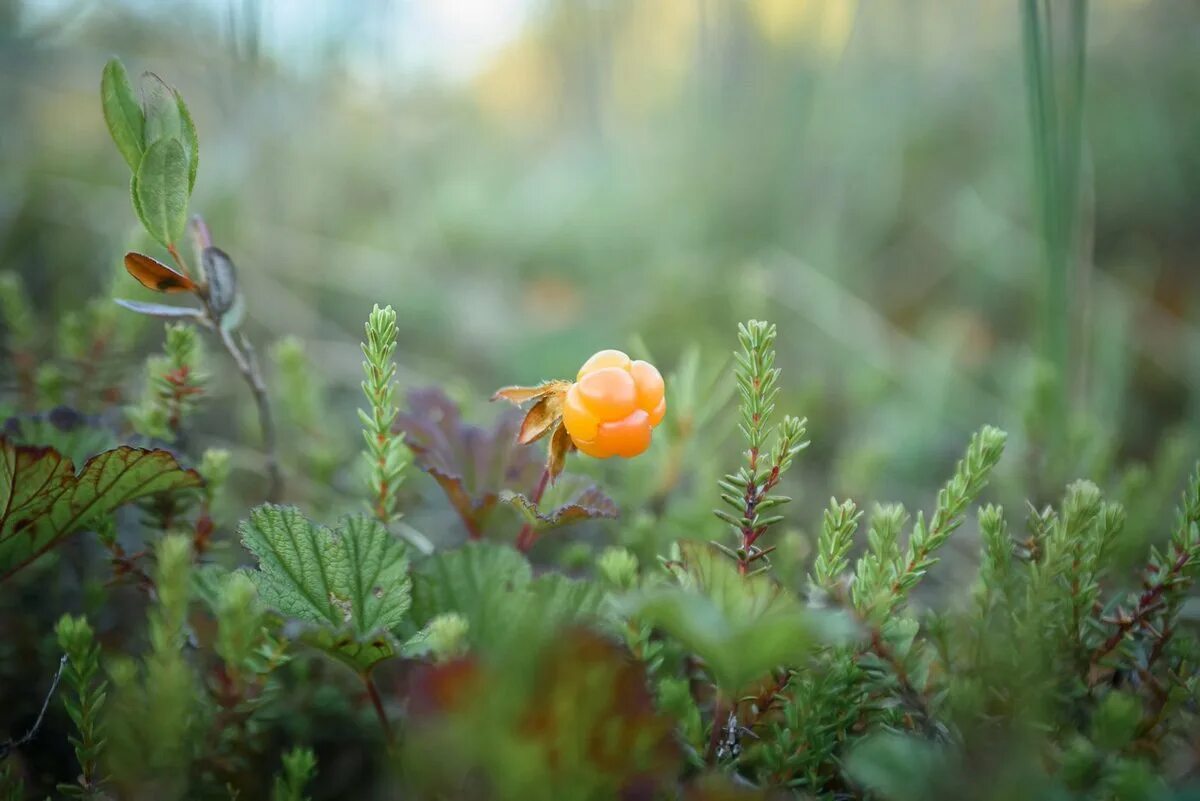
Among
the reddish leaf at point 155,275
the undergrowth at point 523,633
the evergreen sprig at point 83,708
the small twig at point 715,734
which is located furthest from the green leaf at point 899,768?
the reddish leaf at point 155,275

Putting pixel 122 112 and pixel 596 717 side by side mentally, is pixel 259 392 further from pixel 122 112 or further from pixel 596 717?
pixel 596 717

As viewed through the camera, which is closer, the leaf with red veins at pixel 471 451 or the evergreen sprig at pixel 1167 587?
the evergreen sprig at pixel 1167 587

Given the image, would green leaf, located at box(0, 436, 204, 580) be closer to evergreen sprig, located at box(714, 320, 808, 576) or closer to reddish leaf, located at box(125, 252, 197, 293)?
reddish leaf, located at box(125, 252, 197, 293)

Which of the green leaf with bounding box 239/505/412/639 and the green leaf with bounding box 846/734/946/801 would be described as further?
the green leaf with bounding box 239/505/412/639

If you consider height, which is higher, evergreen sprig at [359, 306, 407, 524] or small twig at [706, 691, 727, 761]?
evergreen sprig at [359, 306, 407, 524]

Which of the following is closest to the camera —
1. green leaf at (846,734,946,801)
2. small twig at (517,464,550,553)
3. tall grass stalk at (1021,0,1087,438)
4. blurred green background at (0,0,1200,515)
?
green leaf at (846,734,946,801)

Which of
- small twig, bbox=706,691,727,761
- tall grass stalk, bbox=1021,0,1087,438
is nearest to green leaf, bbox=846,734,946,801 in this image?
small twig, bbox=706,691,727,761

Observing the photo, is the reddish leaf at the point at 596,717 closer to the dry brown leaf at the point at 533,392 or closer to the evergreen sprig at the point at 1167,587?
the dry brown leaf at the point at 533,392
